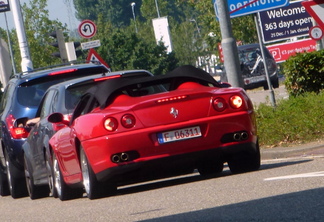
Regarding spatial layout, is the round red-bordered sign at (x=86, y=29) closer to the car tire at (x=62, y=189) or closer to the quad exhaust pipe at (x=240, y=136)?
the car tire at (x=62, y=189)

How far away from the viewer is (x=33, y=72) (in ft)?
53.9

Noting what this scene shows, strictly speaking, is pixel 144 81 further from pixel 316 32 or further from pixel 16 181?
pixel 316 32

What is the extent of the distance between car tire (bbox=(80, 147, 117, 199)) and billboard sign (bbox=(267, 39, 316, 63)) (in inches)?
1053

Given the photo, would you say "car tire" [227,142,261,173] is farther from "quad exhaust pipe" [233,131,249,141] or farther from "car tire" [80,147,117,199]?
"car tire" [80,147,117,199]

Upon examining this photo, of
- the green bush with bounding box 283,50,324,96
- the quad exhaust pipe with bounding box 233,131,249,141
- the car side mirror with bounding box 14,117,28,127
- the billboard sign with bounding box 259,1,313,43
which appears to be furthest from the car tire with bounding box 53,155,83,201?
the billboard sign with bounding box 259,1,313,43

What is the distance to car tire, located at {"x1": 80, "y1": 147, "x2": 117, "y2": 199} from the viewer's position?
11.2 m

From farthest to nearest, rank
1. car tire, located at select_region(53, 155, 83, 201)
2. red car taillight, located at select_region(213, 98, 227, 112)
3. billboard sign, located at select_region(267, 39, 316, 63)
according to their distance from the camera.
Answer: billboard sign, located at select_region(267, 39, 316, 63)
car tire, located at select_region(53, 155, 83, 201)
red car taillight, located at select_region(213, 98, 227, 112)

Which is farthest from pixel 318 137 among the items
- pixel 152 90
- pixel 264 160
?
pixel 152 90

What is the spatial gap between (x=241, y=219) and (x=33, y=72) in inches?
362

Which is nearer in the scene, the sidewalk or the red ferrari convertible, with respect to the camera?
the red ferrari convertible

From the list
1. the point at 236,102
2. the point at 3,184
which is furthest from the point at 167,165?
the point at 3,184

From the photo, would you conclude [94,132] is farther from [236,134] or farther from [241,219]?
[241,219]

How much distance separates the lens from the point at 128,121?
1087 centimetres

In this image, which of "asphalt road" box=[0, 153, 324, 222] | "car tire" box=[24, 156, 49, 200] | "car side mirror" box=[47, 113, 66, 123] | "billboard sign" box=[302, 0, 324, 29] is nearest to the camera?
"asphalt road" box=[0, 153, 324, 222]
